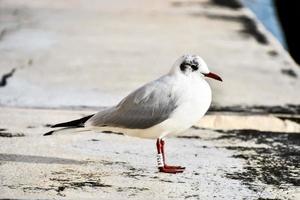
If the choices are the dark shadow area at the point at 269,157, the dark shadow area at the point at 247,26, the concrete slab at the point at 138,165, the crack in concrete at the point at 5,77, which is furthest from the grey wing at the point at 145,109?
the dark shadow area at the point at 247,26

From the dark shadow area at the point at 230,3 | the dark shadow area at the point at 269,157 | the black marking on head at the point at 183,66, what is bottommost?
the dark shadow area at the point at 269,157

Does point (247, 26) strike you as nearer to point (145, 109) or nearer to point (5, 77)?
point (5, 77)

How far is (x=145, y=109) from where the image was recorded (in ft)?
12.7

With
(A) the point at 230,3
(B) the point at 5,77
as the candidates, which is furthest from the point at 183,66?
(A) the point at 230,3

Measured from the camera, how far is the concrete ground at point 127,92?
3.74 metres

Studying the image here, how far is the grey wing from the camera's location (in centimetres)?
384

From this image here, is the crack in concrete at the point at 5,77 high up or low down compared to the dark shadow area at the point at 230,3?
down

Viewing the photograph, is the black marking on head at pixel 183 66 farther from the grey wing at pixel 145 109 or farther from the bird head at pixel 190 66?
the grey wing at pixel 145 109

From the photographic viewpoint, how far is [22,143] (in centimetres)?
444

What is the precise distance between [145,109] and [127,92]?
2.31 metres

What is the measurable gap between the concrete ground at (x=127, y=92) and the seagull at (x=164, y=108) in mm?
210

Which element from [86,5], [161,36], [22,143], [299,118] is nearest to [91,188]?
[22,143]

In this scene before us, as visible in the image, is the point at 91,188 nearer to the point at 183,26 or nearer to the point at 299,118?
the point at 299,118

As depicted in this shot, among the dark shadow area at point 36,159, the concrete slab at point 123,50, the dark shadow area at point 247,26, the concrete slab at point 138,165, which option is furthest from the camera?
the dark shadow area at point 247,26
